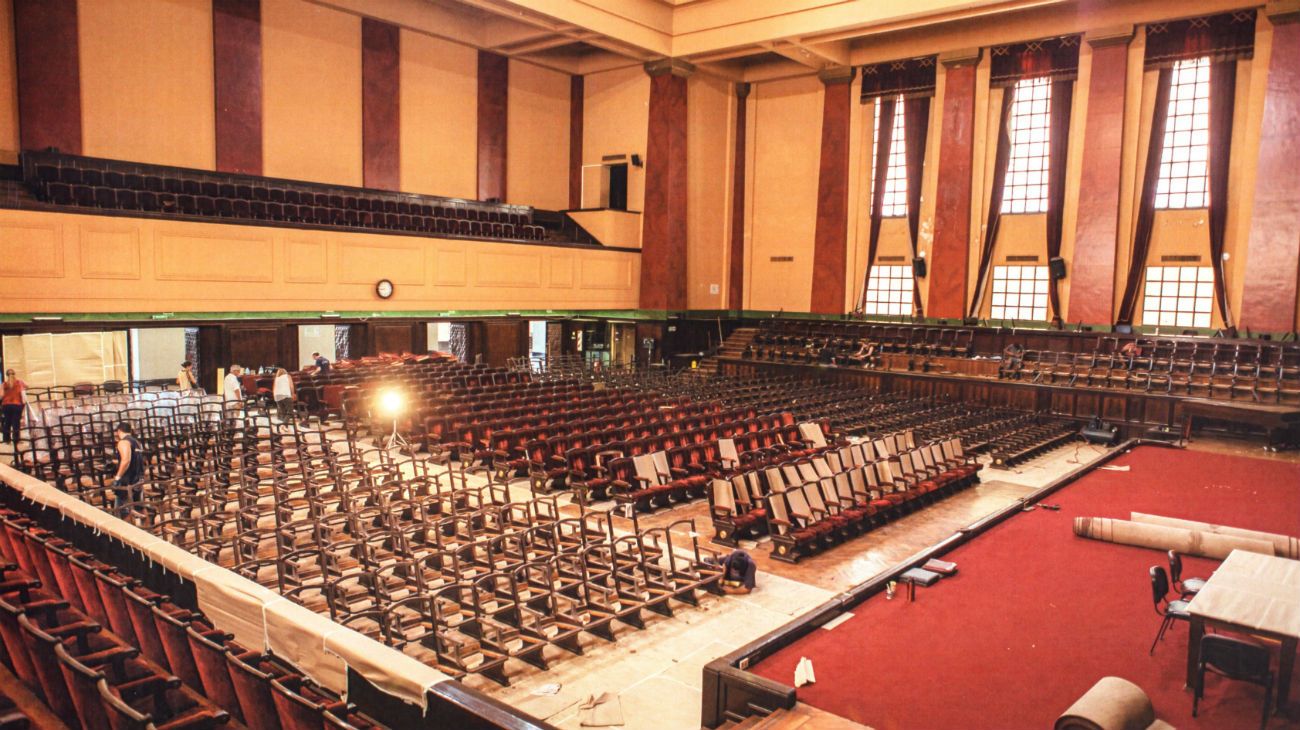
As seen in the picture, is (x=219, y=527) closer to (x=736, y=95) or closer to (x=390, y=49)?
(x=390, y=49)

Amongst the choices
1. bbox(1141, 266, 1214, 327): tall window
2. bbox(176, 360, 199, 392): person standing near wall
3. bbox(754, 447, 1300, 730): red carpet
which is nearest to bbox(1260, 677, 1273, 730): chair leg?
bbox(754, 447, 1300, 730): red carpet

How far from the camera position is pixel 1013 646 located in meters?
5.99

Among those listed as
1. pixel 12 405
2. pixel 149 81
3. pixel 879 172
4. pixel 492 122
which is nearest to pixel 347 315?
pixel 149 81

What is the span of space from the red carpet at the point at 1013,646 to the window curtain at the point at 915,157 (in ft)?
48.2

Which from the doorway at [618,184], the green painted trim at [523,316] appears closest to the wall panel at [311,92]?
the green painted trim at [523,316]

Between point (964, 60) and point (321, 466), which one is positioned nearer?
point (321, 466)

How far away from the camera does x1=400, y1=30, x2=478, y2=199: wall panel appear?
75.9ft

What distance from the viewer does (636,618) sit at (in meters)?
6.77

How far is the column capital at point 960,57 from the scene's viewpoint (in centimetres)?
2180

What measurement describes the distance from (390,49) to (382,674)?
21.9 metres

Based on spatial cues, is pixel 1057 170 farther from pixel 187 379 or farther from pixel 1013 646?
pixel 187 379

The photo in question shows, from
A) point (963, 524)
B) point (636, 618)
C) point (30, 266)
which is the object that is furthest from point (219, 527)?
point (30, 266)

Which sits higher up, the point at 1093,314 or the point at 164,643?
the point at 1093,314

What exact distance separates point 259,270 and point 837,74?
16.8m
